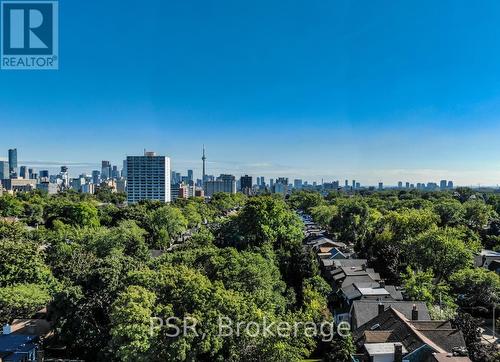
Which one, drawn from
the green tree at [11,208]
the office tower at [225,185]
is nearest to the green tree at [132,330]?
the green tree at [11,208]

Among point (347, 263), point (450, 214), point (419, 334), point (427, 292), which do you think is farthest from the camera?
point (450, 214)

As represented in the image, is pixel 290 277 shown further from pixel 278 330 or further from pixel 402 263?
pixel 278 330

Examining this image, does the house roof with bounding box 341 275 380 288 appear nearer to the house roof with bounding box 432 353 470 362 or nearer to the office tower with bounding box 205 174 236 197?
the house roof with bounding box 432 353 470 362

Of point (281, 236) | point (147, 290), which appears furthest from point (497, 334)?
point (147, 290)

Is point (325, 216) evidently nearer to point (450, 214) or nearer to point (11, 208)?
point (450, 214)

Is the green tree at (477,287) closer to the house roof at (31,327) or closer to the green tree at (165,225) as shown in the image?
the house roof at (31,327)

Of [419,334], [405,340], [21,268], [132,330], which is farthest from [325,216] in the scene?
[132,330]

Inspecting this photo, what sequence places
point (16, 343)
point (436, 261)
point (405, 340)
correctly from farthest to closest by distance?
1. point (436, 261)
2. point (16, 343)
3. point (405, 340)
